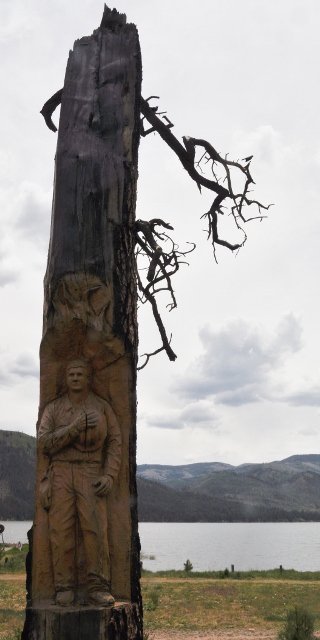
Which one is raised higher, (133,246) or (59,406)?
(133,246)

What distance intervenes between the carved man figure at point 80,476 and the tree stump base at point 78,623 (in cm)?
9

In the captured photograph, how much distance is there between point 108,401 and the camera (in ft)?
18.3

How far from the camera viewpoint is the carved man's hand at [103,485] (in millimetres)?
5246

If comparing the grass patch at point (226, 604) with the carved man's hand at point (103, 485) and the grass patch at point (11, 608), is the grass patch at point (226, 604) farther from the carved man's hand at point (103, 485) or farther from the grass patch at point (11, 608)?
the carved man's hand at point (103, 485)

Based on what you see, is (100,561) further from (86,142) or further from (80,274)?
(86,142)

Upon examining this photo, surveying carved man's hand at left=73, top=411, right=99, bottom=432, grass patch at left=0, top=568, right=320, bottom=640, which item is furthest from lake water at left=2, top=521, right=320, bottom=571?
carved man's hand at left=73, top=411, right=99, bottom=432

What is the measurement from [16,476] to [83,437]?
15711 cm

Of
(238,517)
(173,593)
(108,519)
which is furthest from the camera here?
(238,517)

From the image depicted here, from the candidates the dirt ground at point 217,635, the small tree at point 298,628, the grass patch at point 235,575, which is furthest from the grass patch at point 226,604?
the grass patch at point 235,575

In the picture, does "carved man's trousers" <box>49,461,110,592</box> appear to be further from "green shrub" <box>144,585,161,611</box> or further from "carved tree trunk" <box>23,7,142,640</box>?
"green shrub" <box>144,585,161,611</box>

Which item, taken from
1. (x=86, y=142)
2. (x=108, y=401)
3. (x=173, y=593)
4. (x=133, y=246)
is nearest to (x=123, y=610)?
(x=108, y=401)

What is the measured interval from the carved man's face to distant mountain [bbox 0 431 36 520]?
13876 centimetres

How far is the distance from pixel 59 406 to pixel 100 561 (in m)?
1.39

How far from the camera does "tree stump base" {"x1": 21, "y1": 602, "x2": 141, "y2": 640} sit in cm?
484
